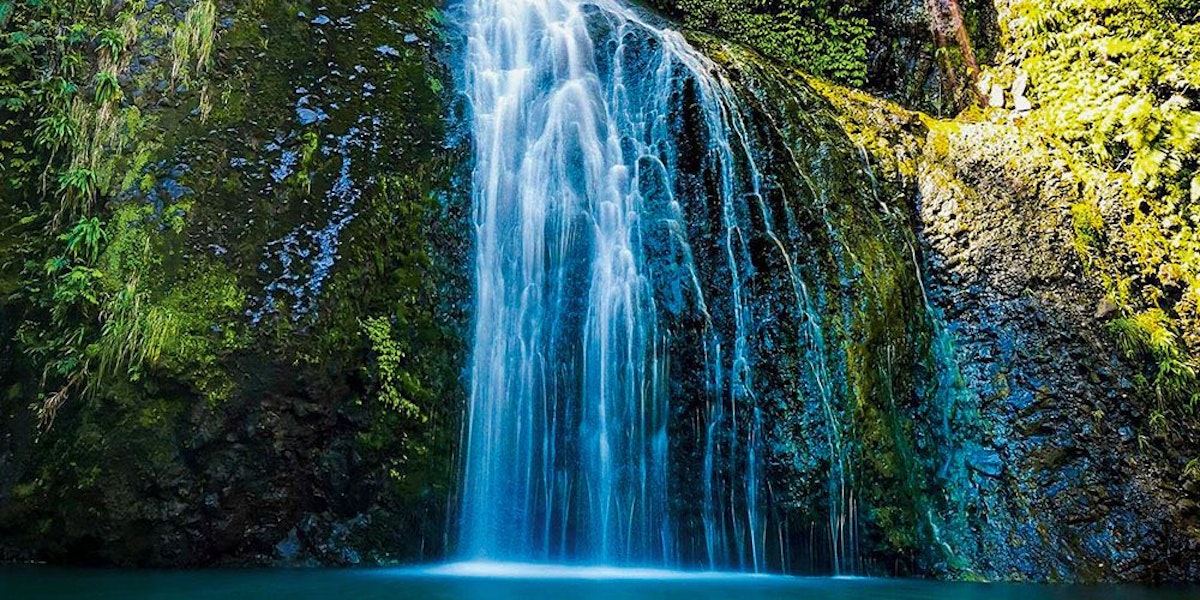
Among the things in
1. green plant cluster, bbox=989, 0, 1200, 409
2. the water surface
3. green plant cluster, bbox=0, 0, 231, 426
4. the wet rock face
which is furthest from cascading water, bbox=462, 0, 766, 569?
green plant cluster, bbox=989, 0, 1200, 409

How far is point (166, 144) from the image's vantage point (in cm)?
633

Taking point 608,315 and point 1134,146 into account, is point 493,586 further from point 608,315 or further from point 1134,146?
point 1134,146

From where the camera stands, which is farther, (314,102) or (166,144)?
(314,102)

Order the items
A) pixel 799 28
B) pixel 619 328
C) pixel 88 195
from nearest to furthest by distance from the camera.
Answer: pixel 88 195, pixel 619 328, pixel 799 28

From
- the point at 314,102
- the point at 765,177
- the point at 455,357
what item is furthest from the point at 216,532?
the point at 765,177

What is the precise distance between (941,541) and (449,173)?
5.29 metres

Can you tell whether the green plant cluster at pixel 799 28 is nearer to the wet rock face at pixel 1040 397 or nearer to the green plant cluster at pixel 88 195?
the wet rock face at pixel 1040 397

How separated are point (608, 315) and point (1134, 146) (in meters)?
5.93

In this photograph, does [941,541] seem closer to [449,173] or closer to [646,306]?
[646,306]

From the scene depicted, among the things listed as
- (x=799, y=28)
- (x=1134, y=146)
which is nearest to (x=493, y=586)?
(x=1134, y=146)

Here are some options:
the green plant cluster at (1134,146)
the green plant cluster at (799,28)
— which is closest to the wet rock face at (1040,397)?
the green plant cluster at (1134,146)

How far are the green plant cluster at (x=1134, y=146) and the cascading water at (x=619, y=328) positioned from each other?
326 cm

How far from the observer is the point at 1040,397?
7.18 m

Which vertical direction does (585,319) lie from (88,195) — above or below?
below
